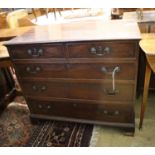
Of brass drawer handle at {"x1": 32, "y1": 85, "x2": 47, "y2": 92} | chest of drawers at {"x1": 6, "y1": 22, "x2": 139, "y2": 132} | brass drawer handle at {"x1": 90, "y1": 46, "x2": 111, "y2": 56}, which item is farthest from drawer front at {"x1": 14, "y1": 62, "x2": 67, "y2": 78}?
brass drawer handle at {"x1": 90, "y1": 46, "x2": 111, "y2": 56}

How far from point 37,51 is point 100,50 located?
50 centimetres

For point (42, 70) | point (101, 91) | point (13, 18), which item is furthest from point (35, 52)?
point (13, 18)

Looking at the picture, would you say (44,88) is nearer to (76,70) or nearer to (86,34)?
(76,70)

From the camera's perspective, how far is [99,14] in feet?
10.1

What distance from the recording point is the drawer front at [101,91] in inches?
56.9

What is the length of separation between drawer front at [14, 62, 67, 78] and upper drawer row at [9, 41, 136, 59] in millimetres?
76

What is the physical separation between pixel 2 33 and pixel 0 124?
110cm

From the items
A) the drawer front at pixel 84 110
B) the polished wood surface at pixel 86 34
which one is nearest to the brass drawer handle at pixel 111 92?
the drawer front at pixel 84 110

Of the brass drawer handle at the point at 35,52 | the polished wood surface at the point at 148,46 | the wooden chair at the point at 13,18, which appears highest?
the wooden chair at the point at 13,18

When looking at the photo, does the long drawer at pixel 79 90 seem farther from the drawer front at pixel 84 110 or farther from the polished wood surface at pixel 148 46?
the polished wood surface at pixel 148 46

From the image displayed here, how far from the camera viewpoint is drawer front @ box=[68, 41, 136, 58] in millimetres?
1260

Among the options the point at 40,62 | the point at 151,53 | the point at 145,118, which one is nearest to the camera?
the point at 151,53

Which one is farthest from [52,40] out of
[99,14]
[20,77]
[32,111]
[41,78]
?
[99,14]
